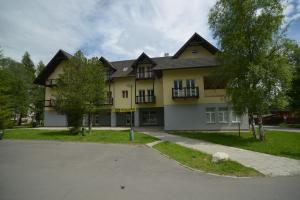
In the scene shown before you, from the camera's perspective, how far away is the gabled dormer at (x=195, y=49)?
27141mm

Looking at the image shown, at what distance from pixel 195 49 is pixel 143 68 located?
8.33 metres

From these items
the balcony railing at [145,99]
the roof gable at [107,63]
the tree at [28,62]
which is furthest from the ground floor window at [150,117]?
the tree at [28,62]

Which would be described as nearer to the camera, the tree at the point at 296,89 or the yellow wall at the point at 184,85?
the yellow wall at the point at 184,85

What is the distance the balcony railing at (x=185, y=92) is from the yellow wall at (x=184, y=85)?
2.34 feet

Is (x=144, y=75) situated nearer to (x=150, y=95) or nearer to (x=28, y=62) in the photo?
(x=150, y=95)

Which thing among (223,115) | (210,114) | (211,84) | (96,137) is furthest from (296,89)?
(96,137)

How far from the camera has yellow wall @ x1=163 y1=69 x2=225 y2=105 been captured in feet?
87.0

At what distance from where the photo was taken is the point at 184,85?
2748cm

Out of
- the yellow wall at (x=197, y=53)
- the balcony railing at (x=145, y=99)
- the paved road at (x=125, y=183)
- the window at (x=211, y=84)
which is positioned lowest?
the paved road at (x=125, y=183)

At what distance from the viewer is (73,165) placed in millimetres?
9258

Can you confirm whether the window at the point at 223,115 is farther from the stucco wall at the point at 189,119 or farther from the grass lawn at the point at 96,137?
the grass lawn at the point at 96,137

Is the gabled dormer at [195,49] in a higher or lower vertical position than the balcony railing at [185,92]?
higher

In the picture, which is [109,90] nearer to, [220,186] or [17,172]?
[17,172]

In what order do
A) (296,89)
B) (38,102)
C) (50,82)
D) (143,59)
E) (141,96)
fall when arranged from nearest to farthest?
(143,59)
(141,96)
(296,89)
(50,82)
(38,102)
